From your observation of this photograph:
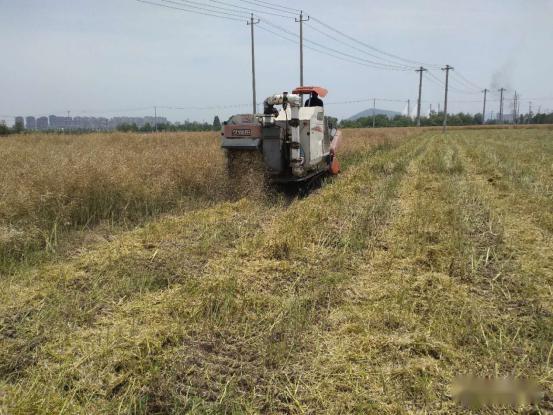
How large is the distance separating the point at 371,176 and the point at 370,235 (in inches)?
208

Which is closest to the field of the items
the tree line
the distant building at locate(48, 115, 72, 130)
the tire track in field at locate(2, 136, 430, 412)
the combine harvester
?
the tire track in field at locate(2, 136, 430, 412)

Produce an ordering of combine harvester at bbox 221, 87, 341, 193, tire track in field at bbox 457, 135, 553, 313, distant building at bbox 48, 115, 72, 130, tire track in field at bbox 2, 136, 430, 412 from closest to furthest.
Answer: tire track in field at bbox 2, 136, 430, 412 → tire track in field at bbox 457, 135, 553, 313 → combine harvester at bbox 221, 87, 341, 193 → distant building at bbox 48, 115, 72, 130

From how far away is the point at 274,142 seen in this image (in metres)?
8.16

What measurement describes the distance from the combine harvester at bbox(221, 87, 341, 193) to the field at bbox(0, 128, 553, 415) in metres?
1.21

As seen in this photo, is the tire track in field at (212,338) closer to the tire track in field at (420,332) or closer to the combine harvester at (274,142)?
the tire track in field at (420,332)

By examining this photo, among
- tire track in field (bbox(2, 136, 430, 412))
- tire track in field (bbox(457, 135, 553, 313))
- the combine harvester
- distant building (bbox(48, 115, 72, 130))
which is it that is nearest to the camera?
tire track in field (bbox(2, 136, 430, 412))

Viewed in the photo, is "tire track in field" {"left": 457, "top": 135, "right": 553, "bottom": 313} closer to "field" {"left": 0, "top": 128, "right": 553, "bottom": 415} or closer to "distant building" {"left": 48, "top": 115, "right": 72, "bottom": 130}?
"field" {"left": 0, "top": 128, "right": 553, "bottom": 415}

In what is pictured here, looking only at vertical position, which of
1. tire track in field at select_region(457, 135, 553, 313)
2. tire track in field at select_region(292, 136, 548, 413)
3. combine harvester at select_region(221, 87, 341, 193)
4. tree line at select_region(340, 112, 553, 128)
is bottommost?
tire track in field at select_region(292, 136, 548, 413)

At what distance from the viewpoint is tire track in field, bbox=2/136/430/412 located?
2564 millimetres

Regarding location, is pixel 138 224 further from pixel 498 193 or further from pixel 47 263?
pixel 498 193

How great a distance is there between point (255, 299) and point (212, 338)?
0.68 metres

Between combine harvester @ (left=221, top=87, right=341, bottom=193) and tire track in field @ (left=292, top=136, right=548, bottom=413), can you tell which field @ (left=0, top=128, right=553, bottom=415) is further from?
combine harvester @ (left=221, top=87, right=341, bottom=193)

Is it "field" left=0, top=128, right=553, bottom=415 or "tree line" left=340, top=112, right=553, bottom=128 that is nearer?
"field" left=0, top=128, right=553, bottom=415

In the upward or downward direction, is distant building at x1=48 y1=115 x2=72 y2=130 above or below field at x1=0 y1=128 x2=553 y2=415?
above
